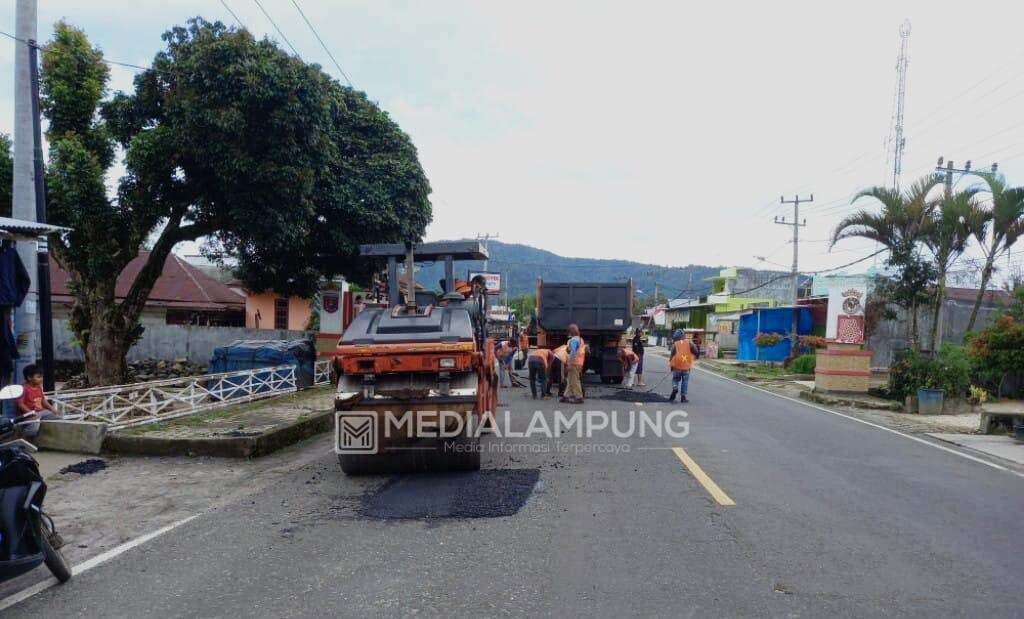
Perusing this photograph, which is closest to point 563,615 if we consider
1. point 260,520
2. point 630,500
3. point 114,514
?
point 630,500

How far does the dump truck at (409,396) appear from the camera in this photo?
25.0 feet

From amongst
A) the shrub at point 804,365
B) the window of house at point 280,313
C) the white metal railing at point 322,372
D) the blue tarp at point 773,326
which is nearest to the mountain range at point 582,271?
the blue tarp at point 773,326

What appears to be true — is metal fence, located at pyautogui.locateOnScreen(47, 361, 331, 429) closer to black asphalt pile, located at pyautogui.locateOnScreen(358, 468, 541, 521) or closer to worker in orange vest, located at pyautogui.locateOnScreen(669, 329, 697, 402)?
black asphalt pile, located at pyautogui.locateOnScreen(358, 468, 541, 521)

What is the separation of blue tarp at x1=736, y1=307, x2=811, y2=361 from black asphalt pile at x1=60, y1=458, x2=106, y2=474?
1165 inches

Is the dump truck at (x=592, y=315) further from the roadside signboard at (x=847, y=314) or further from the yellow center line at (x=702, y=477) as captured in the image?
the yellow center line at (x=702, y=477)

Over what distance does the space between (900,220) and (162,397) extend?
1701cm

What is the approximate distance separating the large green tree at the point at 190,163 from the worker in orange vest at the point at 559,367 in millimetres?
5055

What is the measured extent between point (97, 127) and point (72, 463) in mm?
8729

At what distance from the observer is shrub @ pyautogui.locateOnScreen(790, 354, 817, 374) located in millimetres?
27219

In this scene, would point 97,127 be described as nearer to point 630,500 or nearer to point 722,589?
point 630,500

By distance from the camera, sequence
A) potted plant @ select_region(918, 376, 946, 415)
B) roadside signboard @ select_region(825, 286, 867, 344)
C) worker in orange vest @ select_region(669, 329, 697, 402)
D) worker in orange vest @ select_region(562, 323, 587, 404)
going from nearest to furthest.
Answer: worker in orange vest @ select_region(562, 323, 587, 404), worker in orange vest @ select_region(669, 329, 697, 402), potted plant @ select_region(918, 376, 946, 415), roadside signboard @ select_region(825, 286, 867, 344)

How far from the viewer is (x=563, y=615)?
416 cm

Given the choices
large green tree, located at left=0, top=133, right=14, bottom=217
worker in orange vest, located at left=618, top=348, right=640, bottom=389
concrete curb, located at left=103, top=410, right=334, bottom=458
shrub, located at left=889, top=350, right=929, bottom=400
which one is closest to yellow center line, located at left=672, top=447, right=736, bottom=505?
concrete curb, located at left=103, top=410, right=334, bottom=458

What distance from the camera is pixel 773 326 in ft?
117
